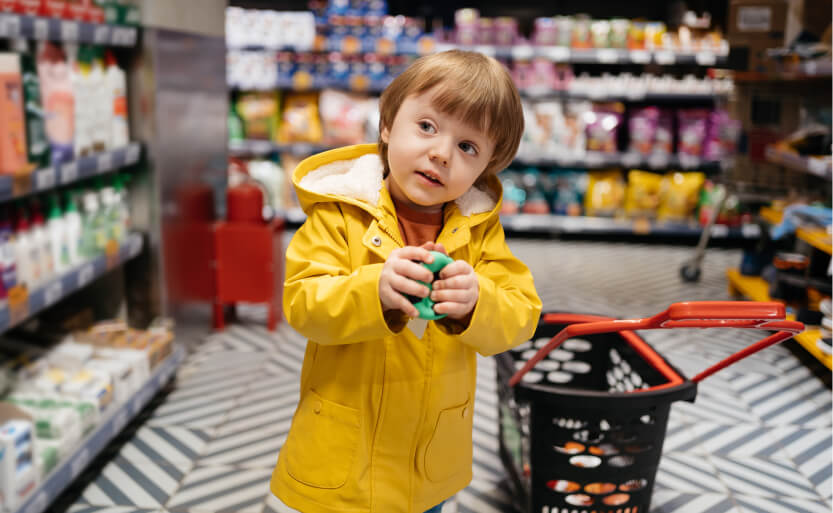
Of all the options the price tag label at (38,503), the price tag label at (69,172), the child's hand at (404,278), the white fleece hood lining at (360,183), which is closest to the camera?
the child's hand at (404,278)

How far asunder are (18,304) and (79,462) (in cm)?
50

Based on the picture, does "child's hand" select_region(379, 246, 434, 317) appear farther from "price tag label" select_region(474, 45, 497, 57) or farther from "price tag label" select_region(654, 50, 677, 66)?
"price tag label" select_region(654, 50, 677, 66)

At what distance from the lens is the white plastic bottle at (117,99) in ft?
9.28

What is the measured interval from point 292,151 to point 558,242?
7.85ft

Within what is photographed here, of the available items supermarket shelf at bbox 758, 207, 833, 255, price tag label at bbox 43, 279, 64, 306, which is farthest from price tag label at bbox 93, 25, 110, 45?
supermarket shelf at bbox 758, 207, 833, 255

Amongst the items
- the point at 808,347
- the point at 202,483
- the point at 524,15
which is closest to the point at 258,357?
the point at 202,483

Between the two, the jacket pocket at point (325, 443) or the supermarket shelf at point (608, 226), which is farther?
the supermarket shelf at point (608, 226)

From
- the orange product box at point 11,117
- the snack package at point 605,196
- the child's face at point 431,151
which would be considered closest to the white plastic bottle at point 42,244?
the orange product box at point 11,117

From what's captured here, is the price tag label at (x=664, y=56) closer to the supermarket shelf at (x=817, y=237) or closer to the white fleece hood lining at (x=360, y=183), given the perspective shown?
the supermarket shelf at (x=817, y=237)

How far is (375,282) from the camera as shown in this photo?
1.10 m

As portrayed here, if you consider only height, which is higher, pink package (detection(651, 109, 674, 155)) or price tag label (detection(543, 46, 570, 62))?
price tag label (detection(543, 46, 570, 62))

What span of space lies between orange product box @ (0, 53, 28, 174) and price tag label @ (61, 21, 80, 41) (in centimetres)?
23

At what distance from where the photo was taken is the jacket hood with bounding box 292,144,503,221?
1.29m

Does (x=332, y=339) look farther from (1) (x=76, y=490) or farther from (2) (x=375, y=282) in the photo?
(1) (x=76, y=490)
